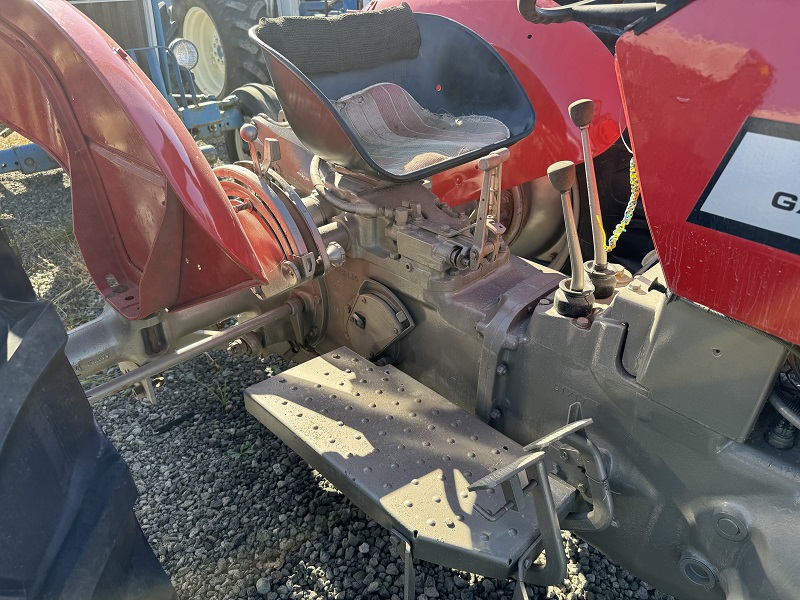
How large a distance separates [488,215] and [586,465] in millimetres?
659

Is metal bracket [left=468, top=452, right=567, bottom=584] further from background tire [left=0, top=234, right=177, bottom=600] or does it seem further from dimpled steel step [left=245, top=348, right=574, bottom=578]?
background tire [left=0, top=234, right=177, bottom=600]

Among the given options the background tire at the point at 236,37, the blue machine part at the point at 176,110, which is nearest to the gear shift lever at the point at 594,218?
the blue machine part at the point at 176,110

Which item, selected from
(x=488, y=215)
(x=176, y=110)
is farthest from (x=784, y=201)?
(x=176, y=110)

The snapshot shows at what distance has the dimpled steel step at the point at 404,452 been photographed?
1.28 m

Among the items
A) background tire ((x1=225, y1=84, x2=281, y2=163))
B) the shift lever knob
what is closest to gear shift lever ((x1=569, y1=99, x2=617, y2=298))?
the shift lever knob

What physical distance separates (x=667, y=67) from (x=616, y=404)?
640mm

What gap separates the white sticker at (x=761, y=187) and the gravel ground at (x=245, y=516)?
108 centimetres

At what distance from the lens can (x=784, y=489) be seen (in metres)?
1.08

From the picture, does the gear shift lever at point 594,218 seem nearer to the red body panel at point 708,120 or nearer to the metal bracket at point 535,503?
the red body panel at point 708,120

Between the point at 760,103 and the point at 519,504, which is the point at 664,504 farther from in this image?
the point at 760,103

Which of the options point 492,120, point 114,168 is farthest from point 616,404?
point 114,168

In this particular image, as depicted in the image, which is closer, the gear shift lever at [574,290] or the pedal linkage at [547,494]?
the pedal linkage at [547,494]

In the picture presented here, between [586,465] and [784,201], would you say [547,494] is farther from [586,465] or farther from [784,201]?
[784,201]

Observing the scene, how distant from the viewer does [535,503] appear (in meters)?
1.23
